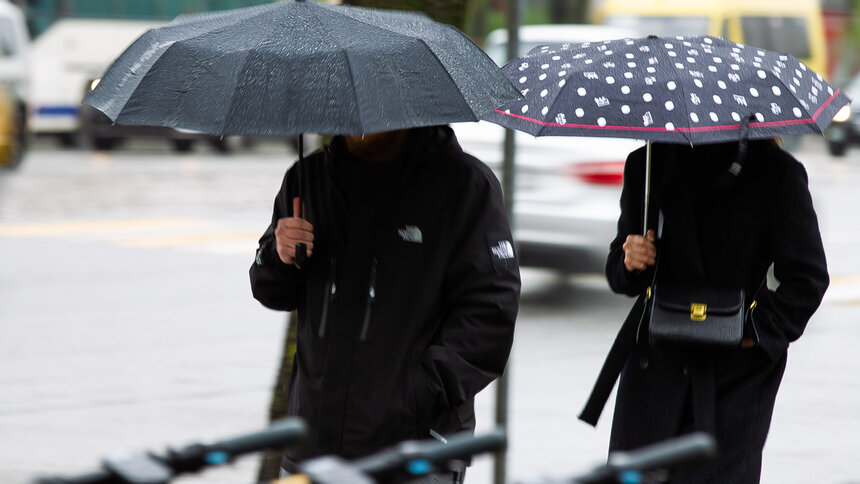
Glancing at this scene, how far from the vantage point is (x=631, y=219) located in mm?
3705

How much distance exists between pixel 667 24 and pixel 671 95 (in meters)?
18.0

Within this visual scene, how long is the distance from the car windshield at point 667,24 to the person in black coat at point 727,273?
57.6 ft

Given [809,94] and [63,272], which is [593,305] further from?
[809,94]

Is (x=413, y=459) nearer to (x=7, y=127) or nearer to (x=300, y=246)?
(x=300, y=246)

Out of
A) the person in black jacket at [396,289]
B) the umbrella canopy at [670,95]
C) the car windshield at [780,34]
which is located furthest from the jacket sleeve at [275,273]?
the car windshield at [780,34]

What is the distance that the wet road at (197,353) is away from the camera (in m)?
6.16

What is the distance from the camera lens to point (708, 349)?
3.54 meters

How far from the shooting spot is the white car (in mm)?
9094

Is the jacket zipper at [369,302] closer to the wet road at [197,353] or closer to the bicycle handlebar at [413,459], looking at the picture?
the wet road at [197,353]

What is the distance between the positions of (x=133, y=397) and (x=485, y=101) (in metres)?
4.34

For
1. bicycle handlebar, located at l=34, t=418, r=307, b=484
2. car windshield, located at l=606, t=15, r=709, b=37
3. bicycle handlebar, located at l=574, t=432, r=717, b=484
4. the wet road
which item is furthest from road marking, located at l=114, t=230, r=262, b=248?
bicycle handlebar, located at l=574, t=432, r=717, b=484

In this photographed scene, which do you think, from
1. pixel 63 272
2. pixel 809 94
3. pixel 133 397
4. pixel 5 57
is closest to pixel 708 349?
pixel 809 94

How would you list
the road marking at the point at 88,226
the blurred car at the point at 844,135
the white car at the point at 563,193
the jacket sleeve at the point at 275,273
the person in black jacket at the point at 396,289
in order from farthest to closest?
the blurred car at the point at 844,135
the road marking at the point at 88,226
the white car at the point at 563,193
the jacket sleeve at the point at 275,273
the person in black jacket at the point at 396,289

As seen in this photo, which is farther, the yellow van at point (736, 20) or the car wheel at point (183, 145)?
the car wheel at point (183, 145)
